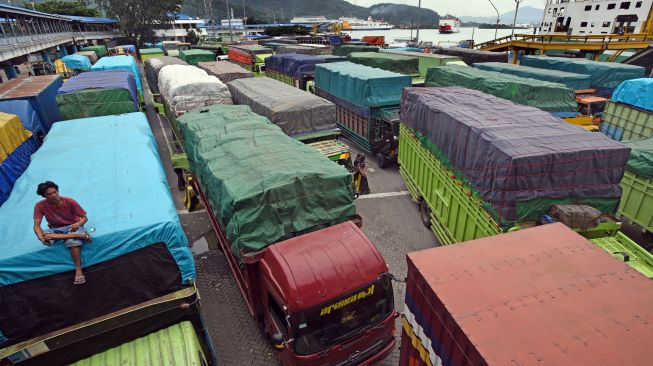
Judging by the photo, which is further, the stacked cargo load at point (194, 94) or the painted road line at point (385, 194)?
the stacked cargo load at point (194, 94)

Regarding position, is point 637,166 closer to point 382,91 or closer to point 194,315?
point 382,91

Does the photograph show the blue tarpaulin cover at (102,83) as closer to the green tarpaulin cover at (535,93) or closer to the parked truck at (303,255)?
the parked truck at (303,255)

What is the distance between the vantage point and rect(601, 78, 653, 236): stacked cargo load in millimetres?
8008

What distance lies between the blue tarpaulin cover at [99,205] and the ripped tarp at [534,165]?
18.4 ft

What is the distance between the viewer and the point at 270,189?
18.6ft

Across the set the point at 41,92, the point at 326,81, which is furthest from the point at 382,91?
the point at 41,92

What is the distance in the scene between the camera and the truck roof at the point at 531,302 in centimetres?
314

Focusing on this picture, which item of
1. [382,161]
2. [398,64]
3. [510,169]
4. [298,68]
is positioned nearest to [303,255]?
[510,169]

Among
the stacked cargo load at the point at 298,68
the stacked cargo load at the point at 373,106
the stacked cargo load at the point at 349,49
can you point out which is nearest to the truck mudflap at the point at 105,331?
the stacked cargo load at the point at 373,106

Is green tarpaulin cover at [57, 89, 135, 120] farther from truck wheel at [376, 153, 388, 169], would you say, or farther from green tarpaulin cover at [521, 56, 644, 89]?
green tarpaulin cover at [521, 56, 644, 89]

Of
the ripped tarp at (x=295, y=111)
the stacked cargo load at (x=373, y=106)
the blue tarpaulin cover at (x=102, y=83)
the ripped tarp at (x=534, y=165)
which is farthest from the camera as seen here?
the stacked cargo load at (x=373, y=106)

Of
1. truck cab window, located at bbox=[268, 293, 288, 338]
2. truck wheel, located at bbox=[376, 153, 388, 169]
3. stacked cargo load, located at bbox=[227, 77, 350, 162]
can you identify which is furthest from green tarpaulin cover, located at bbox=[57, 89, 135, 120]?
truck cab window, located at bbox=[268, 293, 288, 338]

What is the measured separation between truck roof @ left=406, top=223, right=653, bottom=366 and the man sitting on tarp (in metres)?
4.27

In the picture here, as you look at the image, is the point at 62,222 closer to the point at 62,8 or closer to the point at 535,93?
the point at 535,93
